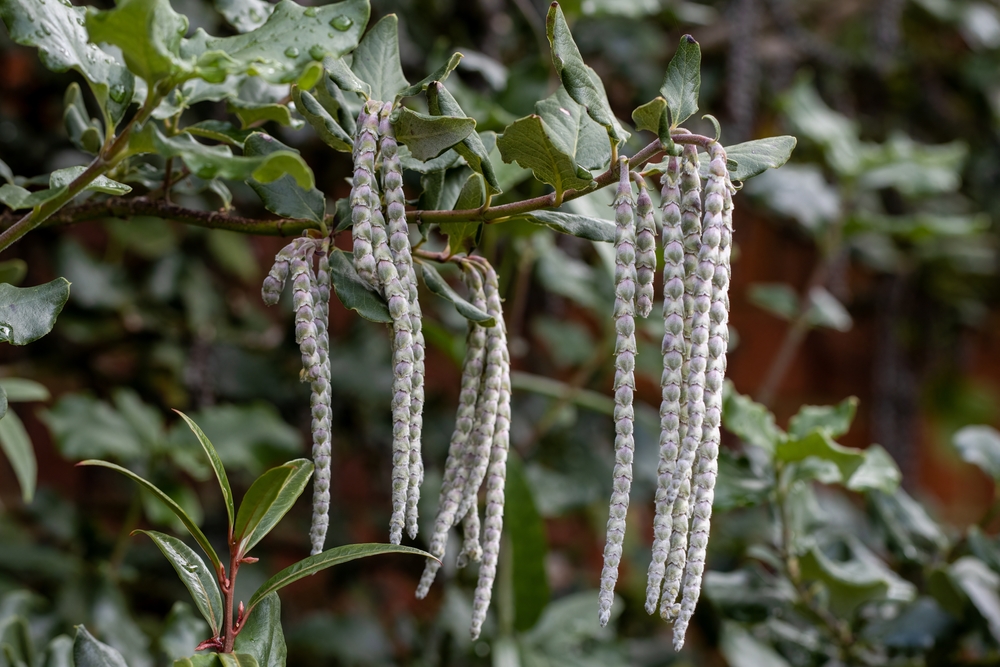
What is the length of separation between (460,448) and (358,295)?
10 centimetres

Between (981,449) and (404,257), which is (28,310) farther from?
(981,449)

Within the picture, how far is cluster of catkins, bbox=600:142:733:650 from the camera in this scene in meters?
0.39

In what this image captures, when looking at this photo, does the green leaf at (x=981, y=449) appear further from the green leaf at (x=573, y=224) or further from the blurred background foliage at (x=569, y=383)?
the green leaf at (x=573, y=224)

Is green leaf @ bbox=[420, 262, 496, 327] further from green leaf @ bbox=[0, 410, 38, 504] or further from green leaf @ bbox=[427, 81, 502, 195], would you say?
green leaf @ bbox=[0, 410, 38, 504]

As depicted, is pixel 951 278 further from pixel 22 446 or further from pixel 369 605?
pixel 22 446

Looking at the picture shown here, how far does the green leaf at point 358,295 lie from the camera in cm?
43

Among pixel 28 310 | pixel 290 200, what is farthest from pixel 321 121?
pixel 28 310

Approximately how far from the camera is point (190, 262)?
1.28 meters

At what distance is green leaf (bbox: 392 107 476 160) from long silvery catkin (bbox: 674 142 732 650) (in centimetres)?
12

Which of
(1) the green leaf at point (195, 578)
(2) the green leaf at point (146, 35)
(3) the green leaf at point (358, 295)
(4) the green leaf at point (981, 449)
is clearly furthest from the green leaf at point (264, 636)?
(4) the green leaf at point (981, 449)

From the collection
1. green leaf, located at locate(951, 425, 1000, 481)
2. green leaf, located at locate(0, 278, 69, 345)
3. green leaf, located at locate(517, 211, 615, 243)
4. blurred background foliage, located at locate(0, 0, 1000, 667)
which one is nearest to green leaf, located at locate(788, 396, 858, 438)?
blurred background foliage, located at locate(0, 0, 1000, 667)

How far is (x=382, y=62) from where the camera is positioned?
50 cm

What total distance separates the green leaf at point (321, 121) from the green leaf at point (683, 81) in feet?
0.54

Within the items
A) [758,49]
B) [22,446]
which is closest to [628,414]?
[22,446]
